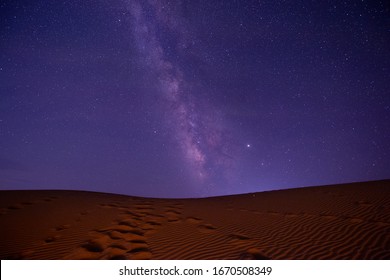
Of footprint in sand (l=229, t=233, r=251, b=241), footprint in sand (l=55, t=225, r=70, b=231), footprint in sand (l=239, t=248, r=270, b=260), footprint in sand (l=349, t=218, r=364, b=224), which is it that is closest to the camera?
footprint in sand (l=239, t=248, r=270, b=260)

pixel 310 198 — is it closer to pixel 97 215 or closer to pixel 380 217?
pixel 380 217

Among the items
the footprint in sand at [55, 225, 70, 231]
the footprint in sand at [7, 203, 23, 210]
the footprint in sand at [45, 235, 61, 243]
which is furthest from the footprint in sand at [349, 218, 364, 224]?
→ the footprint in sand at [7, 203, 23, 210]

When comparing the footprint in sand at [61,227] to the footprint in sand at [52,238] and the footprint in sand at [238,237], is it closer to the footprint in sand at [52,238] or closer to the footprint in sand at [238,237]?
the footprint in sand at [52,238]

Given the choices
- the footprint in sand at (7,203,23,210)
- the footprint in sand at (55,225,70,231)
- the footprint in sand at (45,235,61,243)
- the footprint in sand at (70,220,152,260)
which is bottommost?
the footprint in sand at (70,220,152,260)

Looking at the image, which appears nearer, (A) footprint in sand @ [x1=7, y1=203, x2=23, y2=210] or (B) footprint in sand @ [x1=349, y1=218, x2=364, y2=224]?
(B) footprint in sand @ [x1=349, y1=218, x2=364, y2=224]

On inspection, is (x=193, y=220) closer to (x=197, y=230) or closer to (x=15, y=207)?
(x=197, y=230)

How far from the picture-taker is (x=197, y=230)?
18.7ft

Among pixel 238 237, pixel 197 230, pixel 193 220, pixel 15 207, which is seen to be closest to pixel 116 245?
pixel 197 230

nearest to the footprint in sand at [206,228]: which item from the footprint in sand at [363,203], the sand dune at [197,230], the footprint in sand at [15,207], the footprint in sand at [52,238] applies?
the sand dune at [197,230]

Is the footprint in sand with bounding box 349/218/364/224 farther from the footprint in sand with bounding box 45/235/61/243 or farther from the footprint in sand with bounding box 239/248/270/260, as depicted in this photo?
the footprint in sand with bounding box 45/235/61/243

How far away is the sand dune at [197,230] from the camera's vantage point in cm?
434

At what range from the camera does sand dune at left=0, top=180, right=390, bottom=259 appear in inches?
171

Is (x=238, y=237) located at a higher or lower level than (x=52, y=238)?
lower
